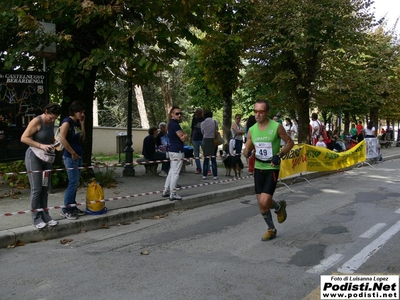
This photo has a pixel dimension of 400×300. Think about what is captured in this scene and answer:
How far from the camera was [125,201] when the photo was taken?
327 inches

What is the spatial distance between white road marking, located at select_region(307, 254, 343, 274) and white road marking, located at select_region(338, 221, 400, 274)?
146mm

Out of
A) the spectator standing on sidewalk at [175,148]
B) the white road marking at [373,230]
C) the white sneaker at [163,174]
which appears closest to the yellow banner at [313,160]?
the white sneaker at [163,174]

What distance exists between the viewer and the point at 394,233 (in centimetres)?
633

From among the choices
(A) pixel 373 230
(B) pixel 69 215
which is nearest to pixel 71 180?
(B) pixel 69 215

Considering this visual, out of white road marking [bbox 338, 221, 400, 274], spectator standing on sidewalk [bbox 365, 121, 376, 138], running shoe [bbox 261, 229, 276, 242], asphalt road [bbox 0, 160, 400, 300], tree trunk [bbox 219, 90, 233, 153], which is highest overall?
tree trunk [bbox 219, 90, 233, 153]

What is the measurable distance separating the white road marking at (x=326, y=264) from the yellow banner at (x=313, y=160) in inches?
236

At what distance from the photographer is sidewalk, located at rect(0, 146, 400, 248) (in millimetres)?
6359

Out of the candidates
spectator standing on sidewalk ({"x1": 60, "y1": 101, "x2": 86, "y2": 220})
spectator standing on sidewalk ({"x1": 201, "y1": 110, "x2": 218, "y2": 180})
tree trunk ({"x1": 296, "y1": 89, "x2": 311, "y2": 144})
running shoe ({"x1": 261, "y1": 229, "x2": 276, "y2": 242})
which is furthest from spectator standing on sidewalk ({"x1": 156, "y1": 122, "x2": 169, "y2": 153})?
tree trunk ({"x1": 296, "y1": 89, "x2": 311, "y2": 144})

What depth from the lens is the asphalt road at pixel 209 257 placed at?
4.31m

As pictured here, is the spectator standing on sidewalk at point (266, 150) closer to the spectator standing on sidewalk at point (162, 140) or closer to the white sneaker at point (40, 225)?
the white sneaker at point (40, 225)

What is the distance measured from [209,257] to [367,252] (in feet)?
6.65

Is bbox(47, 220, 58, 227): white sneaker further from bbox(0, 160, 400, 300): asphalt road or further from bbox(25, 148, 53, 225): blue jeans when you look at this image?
bbox(0, 160, 400, 300): asphalt road

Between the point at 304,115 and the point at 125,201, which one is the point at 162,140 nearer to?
the point at 125,201

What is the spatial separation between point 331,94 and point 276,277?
1454 centimetres
